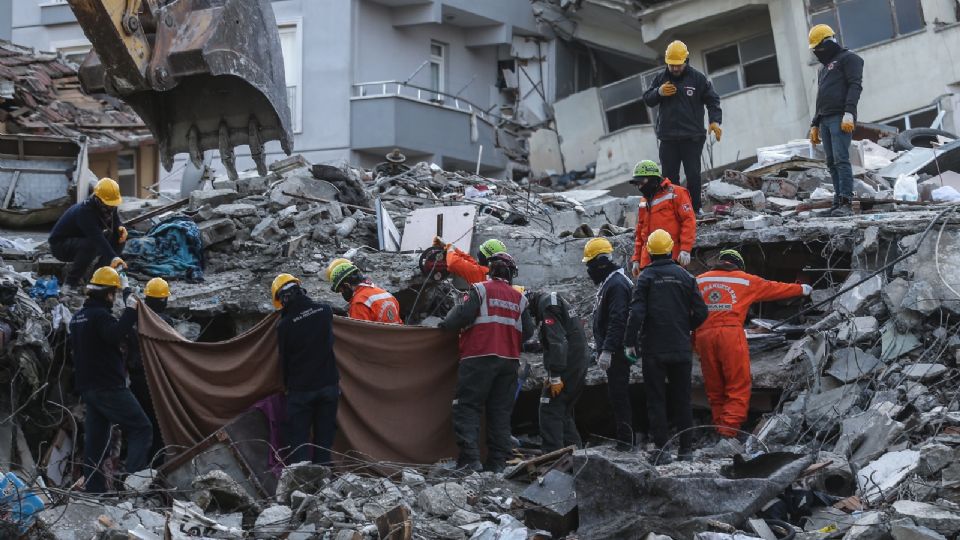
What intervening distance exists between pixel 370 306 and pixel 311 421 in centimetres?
111

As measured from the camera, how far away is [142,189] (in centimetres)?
2386

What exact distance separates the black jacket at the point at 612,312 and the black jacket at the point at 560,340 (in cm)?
16

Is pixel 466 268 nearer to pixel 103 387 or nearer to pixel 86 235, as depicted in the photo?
pixel 103 387

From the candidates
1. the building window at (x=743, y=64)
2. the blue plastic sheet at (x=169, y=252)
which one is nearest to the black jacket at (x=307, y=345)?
the blue plastic sheet at (x=169, y=252)

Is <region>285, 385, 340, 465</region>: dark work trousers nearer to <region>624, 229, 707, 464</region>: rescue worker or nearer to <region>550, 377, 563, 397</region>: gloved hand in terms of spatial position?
<region>550, 377, 563, 397</region>: gloved hand

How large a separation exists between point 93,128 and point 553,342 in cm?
1223

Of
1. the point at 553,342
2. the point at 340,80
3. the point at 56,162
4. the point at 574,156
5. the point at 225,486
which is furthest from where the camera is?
the point at 574,156

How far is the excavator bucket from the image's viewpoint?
27.9ft

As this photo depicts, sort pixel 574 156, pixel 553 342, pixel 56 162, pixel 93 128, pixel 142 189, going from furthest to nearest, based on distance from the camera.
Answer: pixel 574 156, pixel 142 189, pixel 93 128, pixel 56 162, pixel 553 342

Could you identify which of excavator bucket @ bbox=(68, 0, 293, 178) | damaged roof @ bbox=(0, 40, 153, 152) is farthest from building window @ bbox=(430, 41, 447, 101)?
excavator bucket @ bbox=(68, 0, 293, 178)

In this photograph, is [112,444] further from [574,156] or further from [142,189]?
[574,156]

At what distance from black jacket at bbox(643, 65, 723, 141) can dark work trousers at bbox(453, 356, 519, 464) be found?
3834 millimetres

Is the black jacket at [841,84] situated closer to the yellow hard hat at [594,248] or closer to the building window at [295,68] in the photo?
the yellow hard hat at [594,248]

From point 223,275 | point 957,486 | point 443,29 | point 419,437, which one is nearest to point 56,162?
point 223,275
